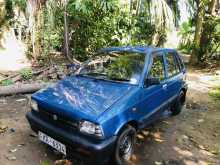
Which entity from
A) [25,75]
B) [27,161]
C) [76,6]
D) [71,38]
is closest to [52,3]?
[76,6]

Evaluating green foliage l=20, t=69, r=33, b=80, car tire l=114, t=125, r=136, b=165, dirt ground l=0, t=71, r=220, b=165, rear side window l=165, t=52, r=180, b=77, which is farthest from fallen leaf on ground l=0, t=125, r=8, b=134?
rear side window l=165, t=52, r=180, b=77

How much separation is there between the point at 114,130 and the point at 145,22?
8.79 meters

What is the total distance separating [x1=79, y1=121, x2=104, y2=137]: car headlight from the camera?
3604 mm

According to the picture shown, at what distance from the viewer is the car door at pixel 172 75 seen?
18.3 feet

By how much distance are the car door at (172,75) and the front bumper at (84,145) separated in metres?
2.19

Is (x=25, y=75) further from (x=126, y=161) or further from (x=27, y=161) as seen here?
(x=126, y=161)

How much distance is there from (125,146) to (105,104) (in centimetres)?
79

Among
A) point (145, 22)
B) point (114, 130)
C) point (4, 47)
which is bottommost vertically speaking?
point (114, 130)

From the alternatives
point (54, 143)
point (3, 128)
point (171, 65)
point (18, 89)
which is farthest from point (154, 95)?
point (18, 89)

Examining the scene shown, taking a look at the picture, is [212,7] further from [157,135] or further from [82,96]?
[82,96]

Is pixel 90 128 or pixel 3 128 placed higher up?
pixel 90 128

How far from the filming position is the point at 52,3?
31.0ft

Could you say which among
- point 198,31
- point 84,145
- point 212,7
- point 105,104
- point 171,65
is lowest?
point 84,145

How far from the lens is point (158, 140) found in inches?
209
